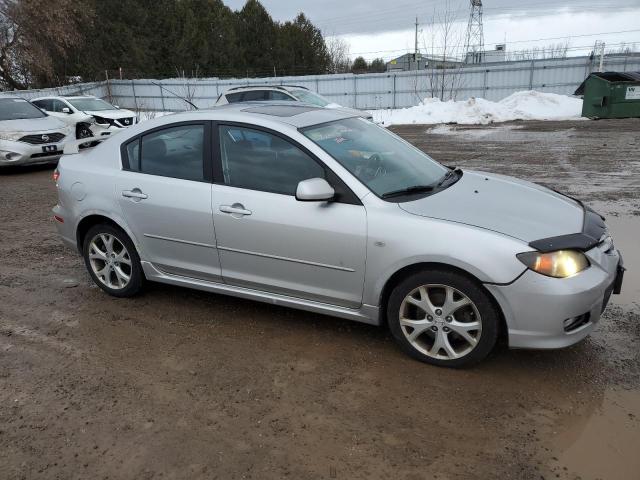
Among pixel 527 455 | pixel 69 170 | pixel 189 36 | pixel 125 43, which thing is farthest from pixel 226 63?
pixel 527 455

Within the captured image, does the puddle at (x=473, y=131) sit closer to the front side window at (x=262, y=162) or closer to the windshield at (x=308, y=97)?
the windshield at (x=308, y=97)

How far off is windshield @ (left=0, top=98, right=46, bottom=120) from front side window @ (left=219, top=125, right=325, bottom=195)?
1024 centimetres

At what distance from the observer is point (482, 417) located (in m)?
3.02

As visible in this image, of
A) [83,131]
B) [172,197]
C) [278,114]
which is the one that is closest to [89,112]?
[83,131]

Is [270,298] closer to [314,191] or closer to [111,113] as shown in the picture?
[314,191]

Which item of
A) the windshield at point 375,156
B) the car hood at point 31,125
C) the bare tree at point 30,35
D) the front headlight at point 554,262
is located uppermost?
the bare tree at point 30,35

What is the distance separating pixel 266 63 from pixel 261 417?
1951 inches

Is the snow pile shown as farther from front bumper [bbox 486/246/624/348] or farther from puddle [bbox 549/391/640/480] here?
puddle [bbox 549/391/640/480]

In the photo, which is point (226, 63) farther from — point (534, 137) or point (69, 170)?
point (69, 170)

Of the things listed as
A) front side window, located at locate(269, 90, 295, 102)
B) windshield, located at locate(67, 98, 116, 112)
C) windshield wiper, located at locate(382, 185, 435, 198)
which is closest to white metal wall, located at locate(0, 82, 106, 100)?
windshield, located at locate(67, 98, 116, 112)

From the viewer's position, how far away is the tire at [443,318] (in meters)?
3.26

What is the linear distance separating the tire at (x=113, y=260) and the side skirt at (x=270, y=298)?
0.55ft

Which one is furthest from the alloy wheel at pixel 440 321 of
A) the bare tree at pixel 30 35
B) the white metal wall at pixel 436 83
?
the bare tree at pixel 30 35

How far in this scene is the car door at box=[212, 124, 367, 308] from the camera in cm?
360
